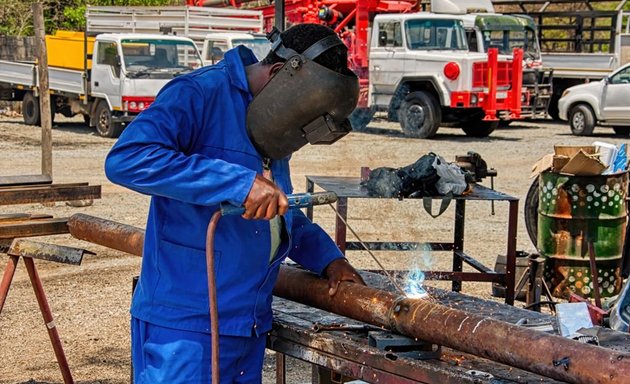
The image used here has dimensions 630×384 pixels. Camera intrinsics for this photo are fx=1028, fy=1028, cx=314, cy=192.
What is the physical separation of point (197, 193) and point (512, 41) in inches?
758

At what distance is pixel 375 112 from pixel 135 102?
5.91 m

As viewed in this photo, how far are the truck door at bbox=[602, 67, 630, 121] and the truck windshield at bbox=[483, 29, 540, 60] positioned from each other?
1.87 metres

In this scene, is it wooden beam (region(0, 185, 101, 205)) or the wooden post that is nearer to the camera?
wooden beam (region(0, 185, 101, 205))

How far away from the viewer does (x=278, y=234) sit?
10.8 feet

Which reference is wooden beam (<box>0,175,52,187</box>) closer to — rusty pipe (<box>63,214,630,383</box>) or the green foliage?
rusty pipe (<box>63,214,630,383</box>)

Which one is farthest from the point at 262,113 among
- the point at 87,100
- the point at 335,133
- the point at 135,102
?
the point at 87,100

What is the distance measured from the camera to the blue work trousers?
3.10m

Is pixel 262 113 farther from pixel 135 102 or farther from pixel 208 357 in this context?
pixel 135 102

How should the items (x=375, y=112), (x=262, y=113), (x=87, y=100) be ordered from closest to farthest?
(x=262, y=113)
(x=87, y=100)
(x=375, y=112)

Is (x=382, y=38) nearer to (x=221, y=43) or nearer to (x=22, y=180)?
(x=221, y=43)

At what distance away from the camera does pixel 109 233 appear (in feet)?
14.5

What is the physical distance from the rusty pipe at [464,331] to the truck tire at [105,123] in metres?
16.0

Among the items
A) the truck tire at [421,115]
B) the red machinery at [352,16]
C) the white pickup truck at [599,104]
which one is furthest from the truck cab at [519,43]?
the red machinery at [352,16]

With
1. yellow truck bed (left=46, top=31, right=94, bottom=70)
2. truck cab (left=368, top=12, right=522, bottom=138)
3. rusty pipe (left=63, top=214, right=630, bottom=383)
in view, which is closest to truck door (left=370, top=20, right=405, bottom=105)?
truck cab (left=368, top=12, right=522, bottom=138)
